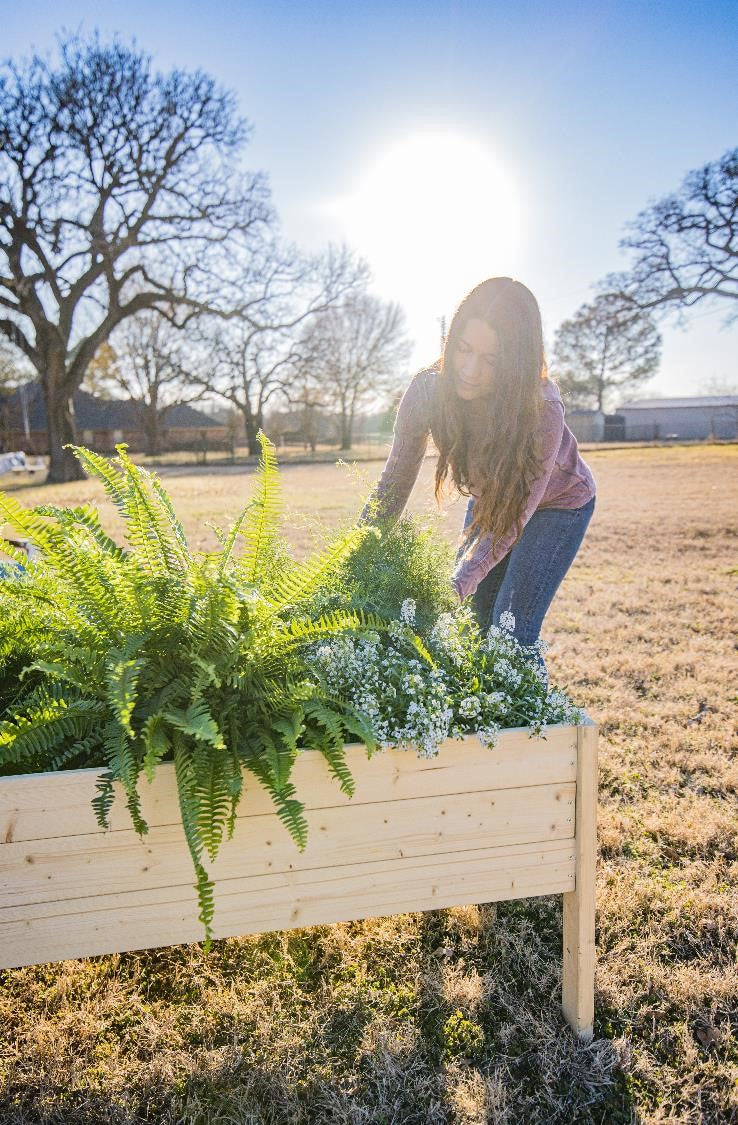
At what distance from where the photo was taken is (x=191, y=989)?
6.72 feet

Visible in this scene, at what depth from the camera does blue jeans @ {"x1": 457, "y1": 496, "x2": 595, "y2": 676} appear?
2738mm

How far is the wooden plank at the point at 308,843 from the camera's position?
1.54 meters

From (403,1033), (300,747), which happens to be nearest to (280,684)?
(300,747)

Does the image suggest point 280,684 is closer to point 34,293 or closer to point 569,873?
point 569,873

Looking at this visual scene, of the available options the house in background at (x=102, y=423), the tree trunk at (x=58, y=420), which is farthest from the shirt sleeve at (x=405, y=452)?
the house in background at (x=102, y=423)

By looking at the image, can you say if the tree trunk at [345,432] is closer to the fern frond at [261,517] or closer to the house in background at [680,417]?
the house in background at [680,417]

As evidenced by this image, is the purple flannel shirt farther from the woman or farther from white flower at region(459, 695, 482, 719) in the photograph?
white flower at region(459, 695, 482, 719)

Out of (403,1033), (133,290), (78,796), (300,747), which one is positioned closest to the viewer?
(78,796)

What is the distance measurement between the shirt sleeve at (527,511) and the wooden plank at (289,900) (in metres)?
0.96

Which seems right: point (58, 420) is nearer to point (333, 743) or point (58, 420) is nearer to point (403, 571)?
point (403, 571)

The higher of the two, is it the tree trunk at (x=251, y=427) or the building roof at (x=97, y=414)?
the building roof at (x=97, y=414)

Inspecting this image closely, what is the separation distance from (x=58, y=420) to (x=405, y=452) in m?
21.2

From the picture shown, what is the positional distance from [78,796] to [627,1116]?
1435 millimetres

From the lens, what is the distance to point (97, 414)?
165 ft
